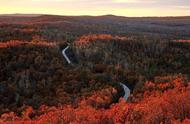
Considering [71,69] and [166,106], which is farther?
[71,69]

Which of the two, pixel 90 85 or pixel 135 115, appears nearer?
pixel 135 115

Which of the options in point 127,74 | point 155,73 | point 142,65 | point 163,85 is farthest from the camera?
point 142,65

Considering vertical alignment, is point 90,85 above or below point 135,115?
below

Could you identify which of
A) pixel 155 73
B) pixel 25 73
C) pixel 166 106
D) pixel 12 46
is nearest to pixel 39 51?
pixel 12 46

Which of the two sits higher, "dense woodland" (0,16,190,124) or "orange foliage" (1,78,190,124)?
"orange foliage" (1,78,190,124)

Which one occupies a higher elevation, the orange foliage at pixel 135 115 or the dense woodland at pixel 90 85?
the orange foliage at pixel 135 115

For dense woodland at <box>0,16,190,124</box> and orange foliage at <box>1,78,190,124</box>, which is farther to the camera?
dense woodland at <box>0,16,190,124</box>

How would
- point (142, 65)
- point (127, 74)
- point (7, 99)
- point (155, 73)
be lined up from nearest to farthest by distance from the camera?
1. point (7, 99)
2. point (127, 74)
3. point (155, 73)
4. point (142, 65)

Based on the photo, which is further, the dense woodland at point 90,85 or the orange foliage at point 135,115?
the dense woodland at point 90,85

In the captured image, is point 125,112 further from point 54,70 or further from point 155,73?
point 155,73

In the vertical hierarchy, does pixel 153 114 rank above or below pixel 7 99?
above
